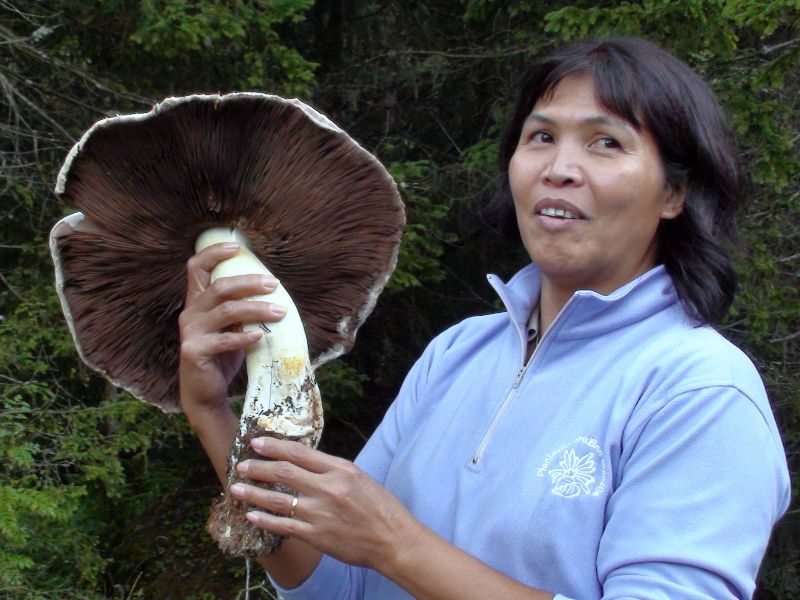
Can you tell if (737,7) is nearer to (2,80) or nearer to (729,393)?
(729,393)

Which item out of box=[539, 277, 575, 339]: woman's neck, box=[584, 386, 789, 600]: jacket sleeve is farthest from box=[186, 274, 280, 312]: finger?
box=[584, 386, 789, 600]: jacket sleeve

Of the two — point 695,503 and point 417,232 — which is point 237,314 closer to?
point 695,503

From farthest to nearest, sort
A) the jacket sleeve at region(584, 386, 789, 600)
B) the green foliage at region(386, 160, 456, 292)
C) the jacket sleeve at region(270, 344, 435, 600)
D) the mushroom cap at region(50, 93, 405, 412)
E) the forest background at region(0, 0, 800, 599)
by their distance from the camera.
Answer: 1. the green foliage at region(386, 160, 456, 292)
2. the forest background at region(0, 0, 800, 599)
3. the jacket sleeve at region(270, 344, 435, 600)
4. the mushroom cap at region(50, 93, 405, 412)
5. the jacket sleeve at region(584, 386, 789, 600)

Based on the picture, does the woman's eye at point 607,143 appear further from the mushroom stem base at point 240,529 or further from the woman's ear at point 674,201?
the mushroom stem base at point 240,529

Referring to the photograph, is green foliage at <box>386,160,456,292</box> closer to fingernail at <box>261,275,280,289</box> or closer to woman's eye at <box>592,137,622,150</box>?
fingernail at <box>261,275,280,289</box>

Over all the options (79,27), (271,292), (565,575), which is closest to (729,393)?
(565,575)

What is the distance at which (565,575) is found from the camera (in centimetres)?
150

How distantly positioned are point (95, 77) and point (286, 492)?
4482 millimetres

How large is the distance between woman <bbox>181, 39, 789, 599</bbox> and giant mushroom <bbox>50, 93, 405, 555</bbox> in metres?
0.13

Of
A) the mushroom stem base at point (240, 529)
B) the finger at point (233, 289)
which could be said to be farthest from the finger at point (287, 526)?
the finger at point (233, 289)

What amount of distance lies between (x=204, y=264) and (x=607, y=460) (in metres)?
0.95

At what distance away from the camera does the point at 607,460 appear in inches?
59.1

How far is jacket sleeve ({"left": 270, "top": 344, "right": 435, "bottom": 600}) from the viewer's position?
1908mm

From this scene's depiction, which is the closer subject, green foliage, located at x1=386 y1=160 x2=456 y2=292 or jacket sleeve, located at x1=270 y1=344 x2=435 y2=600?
jacket sleeve, located at x1=270 y1=344 x2=435 y2=600
